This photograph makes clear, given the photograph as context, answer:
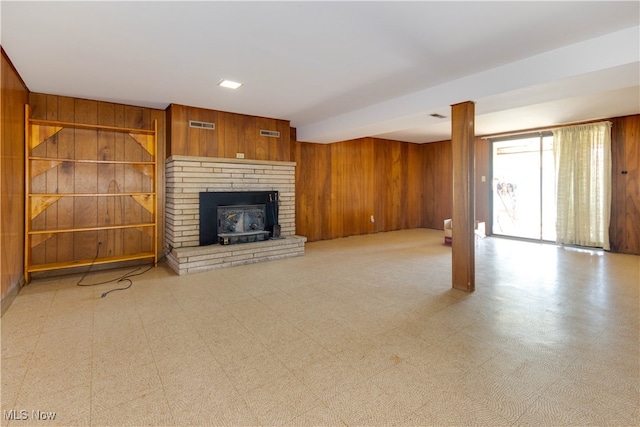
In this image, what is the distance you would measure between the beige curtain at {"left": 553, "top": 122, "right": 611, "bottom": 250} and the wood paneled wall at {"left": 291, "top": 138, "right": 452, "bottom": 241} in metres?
2.62

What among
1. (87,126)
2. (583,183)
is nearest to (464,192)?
(583,183)

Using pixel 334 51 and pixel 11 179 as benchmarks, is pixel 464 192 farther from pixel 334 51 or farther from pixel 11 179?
pixel 11 179

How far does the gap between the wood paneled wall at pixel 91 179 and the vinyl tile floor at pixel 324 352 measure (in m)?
0.64

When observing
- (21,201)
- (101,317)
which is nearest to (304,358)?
(101,317)

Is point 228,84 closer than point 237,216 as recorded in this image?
Yes

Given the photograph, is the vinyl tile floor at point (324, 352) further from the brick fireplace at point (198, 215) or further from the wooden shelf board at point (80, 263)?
the brick fireplace at point (198, 215)

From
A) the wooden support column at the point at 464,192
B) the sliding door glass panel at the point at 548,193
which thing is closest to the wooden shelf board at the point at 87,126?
the wooden support column at the point at 464,192

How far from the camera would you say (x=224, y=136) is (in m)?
5.03

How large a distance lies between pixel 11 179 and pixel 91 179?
3.91 feet

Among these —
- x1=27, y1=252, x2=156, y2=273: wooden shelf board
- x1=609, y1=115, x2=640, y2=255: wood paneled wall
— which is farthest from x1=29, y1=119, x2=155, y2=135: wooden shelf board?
x1=609, y1=115, x2=640, y2=255: wood paneled wall

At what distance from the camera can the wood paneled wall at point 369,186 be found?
691 centimetres

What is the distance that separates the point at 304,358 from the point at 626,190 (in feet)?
21.6

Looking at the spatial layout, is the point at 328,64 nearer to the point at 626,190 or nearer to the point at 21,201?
the point at 21,201

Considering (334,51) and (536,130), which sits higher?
(536,130)
